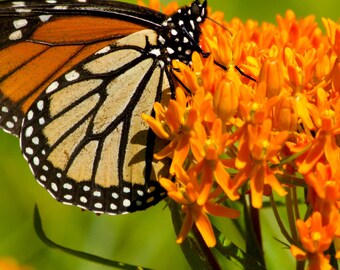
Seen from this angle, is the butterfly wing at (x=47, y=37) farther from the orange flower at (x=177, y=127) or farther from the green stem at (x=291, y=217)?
the green stem at (x=291, y=217)

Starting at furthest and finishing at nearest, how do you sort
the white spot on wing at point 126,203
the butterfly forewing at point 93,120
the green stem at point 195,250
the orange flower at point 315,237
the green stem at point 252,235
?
the butterfly forewing at point 93,120 < the white spot on wing at point 126,203 < the green stem at point 252,235 < the green stem at point 195,250 < the orange flower at point 315,237

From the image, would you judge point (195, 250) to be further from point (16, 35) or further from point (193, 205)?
point (16, 35)

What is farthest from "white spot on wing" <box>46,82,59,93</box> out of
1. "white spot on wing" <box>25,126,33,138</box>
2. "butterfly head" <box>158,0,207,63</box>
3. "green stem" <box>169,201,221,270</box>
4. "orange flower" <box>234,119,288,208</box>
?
"orange flower" <box>234,119,288,208</box>

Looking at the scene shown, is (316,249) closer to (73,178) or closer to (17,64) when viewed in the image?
(73,178)

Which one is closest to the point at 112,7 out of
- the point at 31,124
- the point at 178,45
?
the point at 178,45

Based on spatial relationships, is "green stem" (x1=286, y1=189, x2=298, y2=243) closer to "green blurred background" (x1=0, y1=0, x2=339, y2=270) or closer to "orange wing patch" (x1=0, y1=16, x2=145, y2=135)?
"orange wing patch" (x1=0, y1=16, x2=145, y2=135)

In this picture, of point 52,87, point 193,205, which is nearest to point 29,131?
point 52,87

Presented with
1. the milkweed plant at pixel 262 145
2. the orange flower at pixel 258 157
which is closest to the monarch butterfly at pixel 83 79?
the milkweed plant at pixel 262 145
